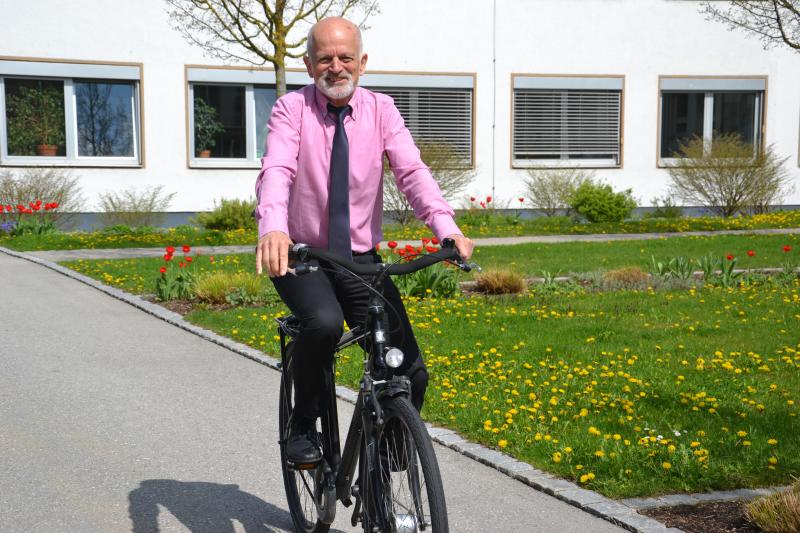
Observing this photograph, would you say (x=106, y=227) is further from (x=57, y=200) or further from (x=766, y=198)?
(x=766, y=198)

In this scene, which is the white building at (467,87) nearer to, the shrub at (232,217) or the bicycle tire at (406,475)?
the shrub at (232,217)

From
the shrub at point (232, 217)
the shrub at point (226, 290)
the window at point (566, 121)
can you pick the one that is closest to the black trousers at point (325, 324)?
the shrub at point (226, 290)

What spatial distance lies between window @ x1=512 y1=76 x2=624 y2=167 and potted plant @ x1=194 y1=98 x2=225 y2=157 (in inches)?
283

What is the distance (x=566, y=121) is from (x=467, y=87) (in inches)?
110

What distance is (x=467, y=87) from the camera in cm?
2447

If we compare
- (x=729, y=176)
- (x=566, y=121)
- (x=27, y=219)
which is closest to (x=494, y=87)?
(x=566, y=121)

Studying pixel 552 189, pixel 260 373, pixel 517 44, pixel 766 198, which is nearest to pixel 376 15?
pixel 517 44

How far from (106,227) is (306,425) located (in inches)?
677

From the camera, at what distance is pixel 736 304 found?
9898mm

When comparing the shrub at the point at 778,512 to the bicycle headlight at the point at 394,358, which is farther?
the shrub at the point at 778,512

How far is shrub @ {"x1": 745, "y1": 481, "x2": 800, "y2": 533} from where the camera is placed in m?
3.76

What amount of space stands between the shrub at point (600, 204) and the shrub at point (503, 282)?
997 cm

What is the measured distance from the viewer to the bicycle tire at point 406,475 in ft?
9.41

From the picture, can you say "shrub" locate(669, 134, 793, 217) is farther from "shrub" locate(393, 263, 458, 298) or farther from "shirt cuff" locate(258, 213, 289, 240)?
"shirt cuff" locate(258, 213, 289, 240)
